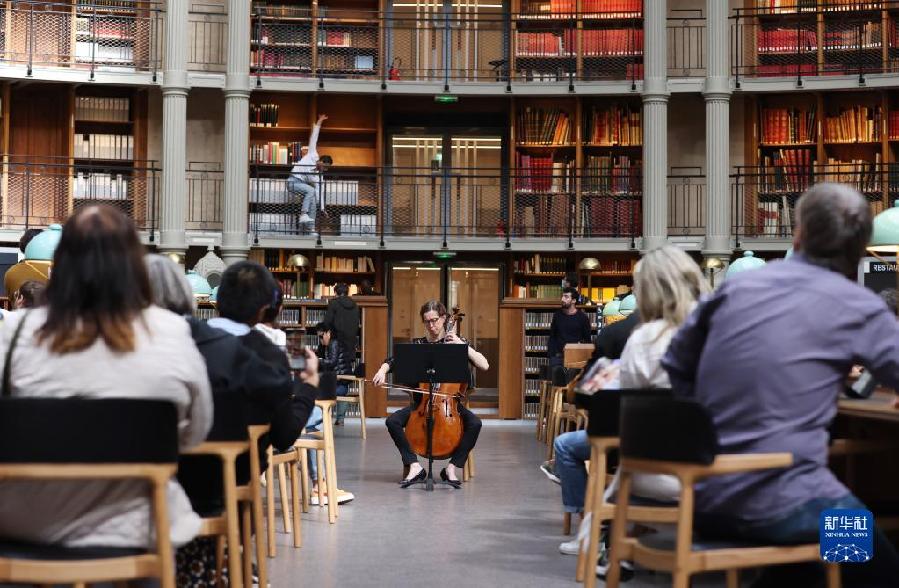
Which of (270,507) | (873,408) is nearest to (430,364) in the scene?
(270,507)

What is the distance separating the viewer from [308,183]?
51.4 feet

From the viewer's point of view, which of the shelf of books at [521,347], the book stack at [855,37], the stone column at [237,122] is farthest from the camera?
the book stack at [855,37]

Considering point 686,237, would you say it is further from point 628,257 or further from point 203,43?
point 203,43

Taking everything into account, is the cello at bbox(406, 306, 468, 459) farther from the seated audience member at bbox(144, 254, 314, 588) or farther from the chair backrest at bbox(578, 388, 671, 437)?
the seated audience member at bbox(144, 254, 314, 588)

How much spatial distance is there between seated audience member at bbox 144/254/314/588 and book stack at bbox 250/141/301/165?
1247cm

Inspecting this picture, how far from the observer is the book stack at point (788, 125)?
1597 cm

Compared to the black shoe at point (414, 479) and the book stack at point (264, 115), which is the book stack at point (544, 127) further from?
the black shoe at point (414, 479)

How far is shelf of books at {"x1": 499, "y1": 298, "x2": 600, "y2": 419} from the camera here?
14789 millimetres

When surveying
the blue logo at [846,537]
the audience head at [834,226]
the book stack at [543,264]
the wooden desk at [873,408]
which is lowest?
the blue logo at [846,537]

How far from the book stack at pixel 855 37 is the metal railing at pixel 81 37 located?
8134mm

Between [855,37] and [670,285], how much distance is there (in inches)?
493

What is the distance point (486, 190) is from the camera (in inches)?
649

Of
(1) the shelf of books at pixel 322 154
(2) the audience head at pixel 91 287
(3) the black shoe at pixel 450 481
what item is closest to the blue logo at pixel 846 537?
(2) the audience head at pixel 91 287

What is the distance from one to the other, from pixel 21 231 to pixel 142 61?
2.71 metres
